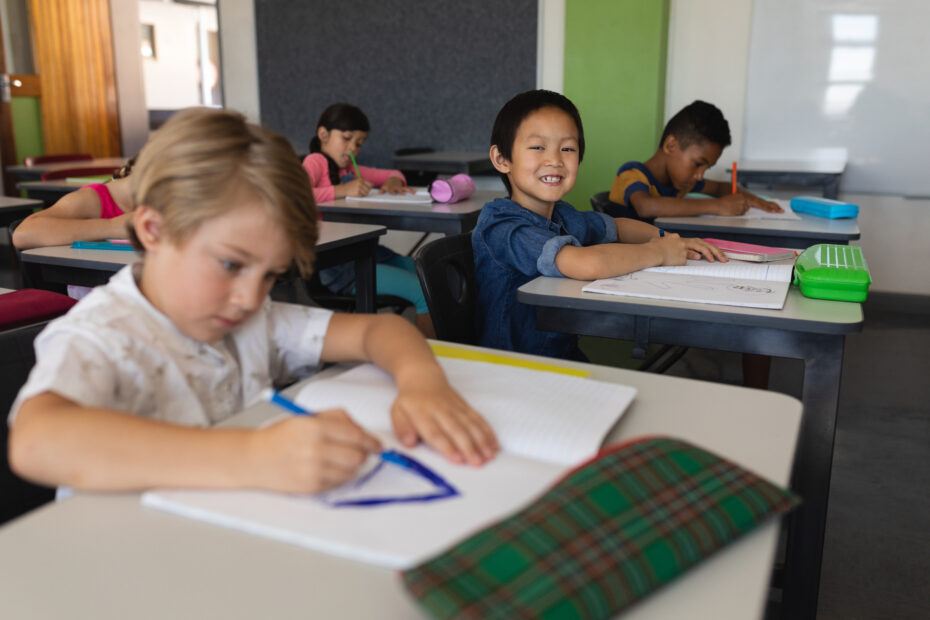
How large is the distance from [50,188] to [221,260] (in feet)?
9.87

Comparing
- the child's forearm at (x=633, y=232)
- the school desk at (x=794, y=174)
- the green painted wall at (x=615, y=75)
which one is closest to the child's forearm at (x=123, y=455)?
the child's forearm at (x=633, y=232)

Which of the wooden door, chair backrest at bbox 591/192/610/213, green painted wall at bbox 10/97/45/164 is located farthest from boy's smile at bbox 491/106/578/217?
the wooden door

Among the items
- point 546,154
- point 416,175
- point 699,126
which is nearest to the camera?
point 546,154

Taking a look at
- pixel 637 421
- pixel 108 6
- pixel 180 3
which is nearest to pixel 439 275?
pixel 637 421

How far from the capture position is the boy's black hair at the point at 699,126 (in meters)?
2.62

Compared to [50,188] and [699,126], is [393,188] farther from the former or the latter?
[50,188]

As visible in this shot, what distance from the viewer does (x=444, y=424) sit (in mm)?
715

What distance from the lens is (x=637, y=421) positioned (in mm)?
811

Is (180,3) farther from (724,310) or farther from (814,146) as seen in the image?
(724,310)

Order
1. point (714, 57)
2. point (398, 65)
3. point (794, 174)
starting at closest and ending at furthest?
point (794, 174) → point (714, 57) → point (398, 65)

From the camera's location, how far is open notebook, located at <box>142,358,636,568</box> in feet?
1.86

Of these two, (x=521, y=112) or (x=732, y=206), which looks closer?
(x=521, y=112)

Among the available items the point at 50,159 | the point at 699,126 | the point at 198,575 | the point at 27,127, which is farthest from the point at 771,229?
the point at 27,127

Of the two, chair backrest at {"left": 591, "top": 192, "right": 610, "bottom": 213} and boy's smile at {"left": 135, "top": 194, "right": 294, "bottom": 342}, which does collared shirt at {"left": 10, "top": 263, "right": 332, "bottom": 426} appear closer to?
boy's smile at {"left": 135, "top": 194, "right": 294, "bottom": 342}
